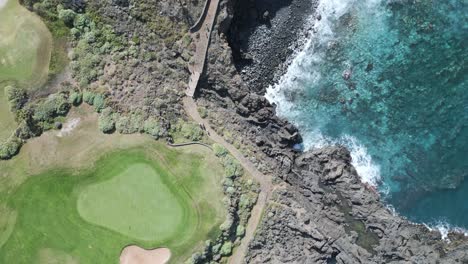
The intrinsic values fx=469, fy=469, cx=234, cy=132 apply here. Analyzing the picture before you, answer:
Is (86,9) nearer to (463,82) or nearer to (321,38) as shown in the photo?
(321,38)

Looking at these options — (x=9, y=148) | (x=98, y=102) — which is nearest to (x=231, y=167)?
(x=98, y=102)

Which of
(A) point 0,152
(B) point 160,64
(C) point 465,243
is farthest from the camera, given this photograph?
(C) point 465,243

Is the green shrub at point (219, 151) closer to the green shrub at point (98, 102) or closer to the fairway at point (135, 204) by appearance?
the fairway at point (135, 204)

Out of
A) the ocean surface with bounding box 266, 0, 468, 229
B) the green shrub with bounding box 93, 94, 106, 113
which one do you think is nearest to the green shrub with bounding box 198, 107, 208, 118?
the ocean surface with bounding box 266, 0, 468, 229

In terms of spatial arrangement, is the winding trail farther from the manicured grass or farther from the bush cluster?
the manicured grass

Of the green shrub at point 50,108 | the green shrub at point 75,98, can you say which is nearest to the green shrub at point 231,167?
the green shrub at point 75,98

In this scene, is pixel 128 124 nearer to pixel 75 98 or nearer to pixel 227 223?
pixel 75 98

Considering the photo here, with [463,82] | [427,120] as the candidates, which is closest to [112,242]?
[427,120]
